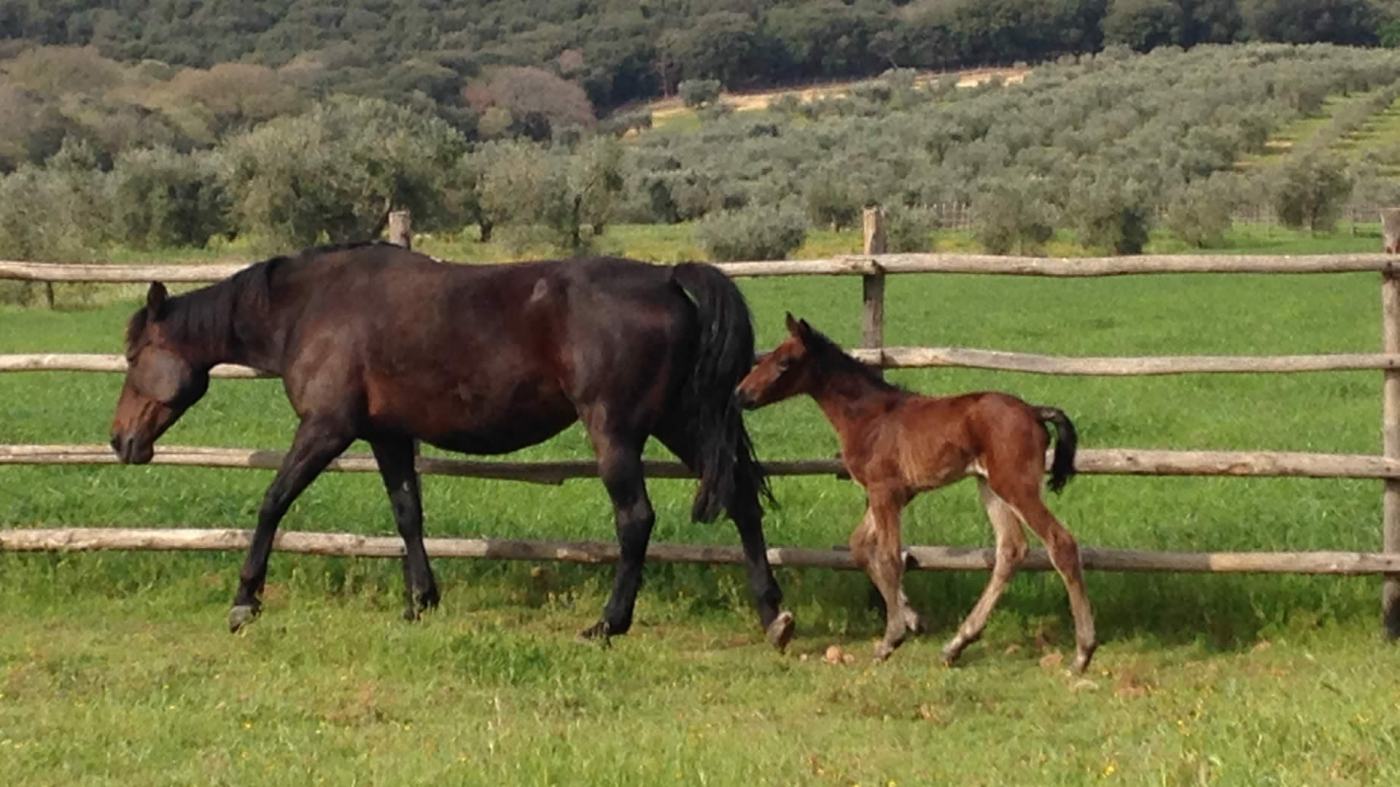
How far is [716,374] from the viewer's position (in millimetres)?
7812

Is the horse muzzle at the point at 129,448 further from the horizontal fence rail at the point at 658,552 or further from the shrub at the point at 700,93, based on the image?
the shrub at the point at 700,93

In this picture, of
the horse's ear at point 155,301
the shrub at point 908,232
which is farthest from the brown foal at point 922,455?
the shrub at point 908,232

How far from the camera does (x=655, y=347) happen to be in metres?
7.73

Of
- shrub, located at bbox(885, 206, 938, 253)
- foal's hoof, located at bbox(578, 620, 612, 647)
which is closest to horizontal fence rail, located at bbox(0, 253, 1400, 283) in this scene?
foal's hoof, located at bbox(578, 620, 612, 647)

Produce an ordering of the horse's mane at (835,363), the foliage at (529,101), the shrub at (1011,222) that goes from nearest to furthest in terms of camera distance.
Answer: the horse's mane at (835,363) → the shrub at (1011,222) → the foliage at (529,101)

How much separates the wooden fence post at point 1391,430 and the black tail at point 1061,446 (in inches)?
67.0

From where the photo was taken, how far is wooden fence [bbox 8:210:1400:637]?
7957 mm

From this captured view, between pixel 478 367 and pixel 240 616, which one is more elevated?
pixel 478 367

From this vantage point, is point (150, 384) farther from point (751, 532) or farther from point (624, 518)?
point (751, 532)

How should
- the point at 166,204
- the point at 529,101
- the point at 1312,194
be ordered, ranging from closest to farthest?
the point at 166,204
the point at 1312,194
the point at 529,101

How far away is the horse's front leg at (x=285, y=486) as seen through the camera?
7977mm

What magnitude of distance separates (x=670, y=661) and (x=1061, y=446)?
1930mm

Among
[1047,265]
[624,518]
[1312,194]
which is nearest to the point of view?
[624,518]

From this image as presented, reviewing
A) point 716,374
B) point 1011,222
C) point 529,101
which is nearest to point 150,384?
point 716,374
